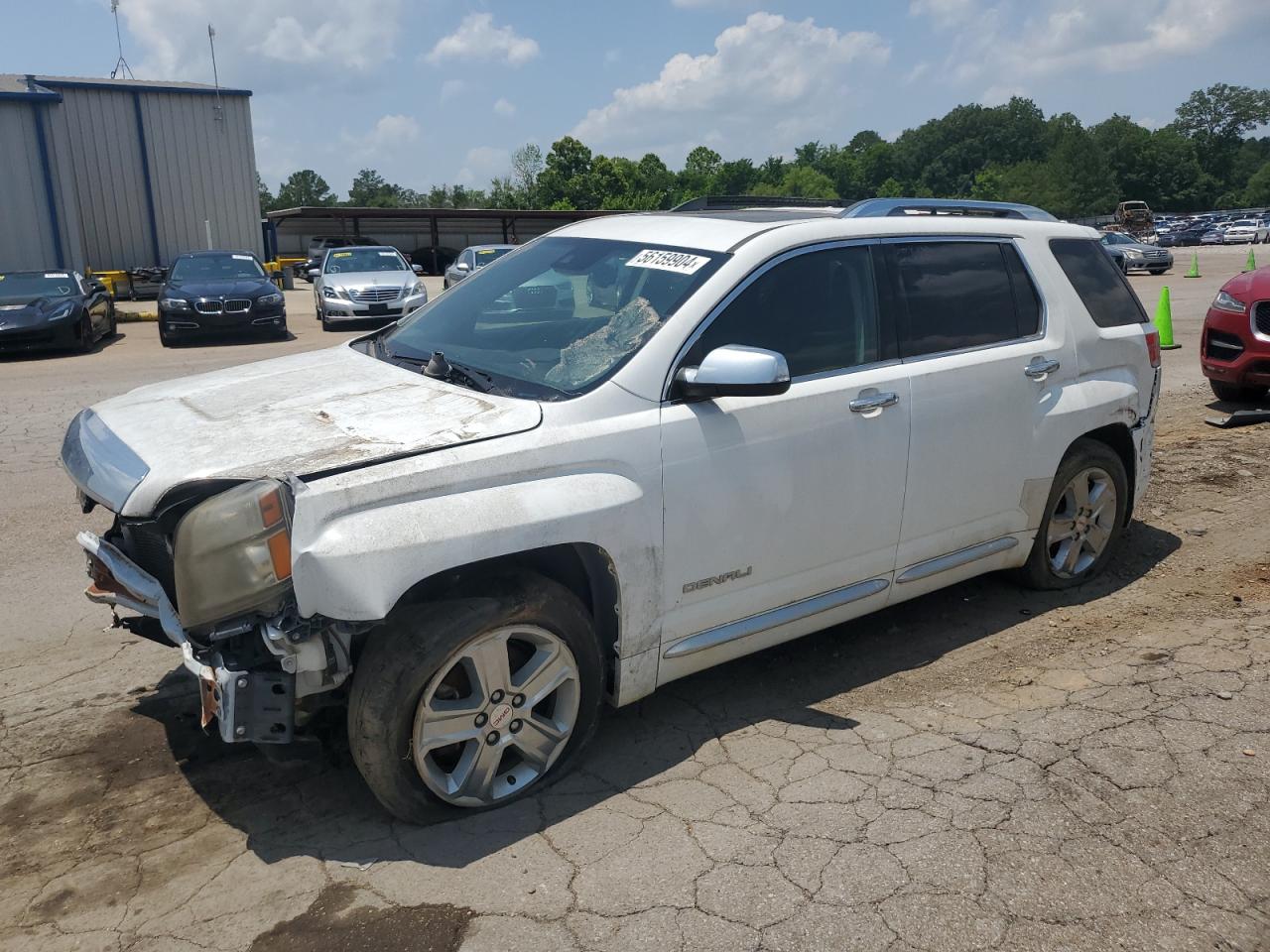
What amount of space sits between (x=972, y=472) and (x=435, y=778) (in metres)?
2.64

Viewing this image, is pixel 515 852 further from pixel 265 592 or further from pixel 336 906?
pixel 265 592

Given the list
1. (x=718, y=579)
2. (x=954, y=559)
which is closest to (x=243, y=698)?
(x=718, y=579)

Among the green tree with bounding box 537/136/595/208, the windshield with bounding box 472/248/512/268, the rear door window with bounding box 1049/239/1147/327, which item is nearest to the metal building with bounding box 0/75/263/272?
the windshield with bounding box 472/248/512/268

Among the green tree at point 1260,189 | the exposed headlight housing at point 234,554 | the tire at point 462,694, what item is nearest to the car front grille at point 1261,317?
the tire at point 462,694

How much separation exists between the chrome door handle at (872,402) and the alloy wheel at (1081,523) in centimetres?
144

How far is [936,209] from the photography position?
4.76 m

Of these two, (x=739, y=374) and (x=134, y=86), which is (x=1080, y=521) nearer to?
(x=739, y=374)

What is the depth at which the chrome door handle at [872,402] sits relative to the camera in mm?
3988

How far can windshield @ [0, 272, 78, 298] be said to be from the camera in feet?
53.5

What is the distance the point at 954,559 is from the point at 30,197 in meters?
29.4

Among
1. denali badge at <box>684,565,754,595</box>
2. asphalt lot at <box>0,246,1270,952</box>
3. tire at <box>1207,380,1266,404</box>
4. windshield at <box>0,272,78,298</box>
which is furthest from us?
windshield at <box>0,272,78,298</box>

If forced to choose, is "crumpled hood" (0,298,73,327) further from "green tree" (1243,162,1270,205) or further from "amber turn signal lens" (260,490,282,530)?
"green tree" (1243,162,1270,205)

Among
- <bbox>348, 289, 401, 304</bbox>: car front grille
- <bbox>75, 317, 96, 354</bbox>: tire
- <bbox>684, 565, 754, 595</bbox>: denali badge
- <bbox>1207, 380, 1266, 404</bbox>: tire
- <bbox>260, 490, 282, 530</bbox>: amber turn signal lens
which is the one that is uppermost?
<bbox>260, 490, 282, 530</bbox>: amber turn signal lens

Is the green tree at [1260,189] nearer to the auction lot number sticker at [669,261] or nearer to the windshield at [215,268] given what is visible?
the windshield at [215,268]
